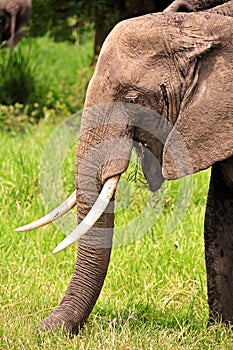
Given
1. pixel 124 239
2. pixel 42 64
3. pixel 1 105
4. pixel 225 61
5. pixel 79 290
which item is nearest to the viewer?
pixel 225 61

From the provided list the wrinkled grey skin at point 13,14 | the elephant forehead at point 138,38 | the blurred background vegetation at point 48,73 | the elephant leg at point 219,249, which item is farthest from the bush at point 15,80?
the elephant forehead at point 138,38

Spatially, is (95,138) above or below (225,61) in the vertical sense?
below

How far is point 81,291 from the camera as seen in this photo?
143 inches

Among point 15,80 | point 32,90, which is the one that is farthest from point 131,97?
point 32,90

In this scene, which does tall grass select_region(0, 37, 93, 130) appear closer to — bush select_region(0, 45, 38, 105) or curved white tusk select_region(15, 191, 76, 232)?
bush select_region(0, 45, 38, 105)

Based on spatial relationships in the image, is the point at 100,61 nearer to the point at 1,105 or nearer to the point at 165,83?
the point at 165,83

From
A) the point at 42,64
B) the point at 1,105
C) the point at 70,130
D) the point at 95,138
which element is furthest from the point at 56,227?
the point at 42,64

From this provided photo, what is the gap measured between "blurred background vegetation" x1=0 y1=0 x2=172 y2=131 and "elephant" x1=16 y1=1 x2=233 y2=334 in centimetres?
483

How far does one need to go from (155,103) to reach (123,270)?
1525mm

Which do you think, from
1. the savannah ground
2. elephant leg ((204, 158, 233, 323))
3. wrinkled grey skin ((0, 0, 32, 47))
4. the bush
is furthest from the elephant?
the bush

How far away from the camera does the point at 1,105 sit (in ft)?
27.8

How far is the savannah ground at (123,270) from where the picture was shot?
3.77 meters

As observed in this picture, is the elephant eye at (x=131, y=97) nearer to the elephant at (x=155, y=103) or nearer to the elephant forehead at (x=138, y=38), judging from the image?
the elephant at (x=155, y=103)

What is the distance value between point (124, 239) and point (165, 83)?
73.6 inches
